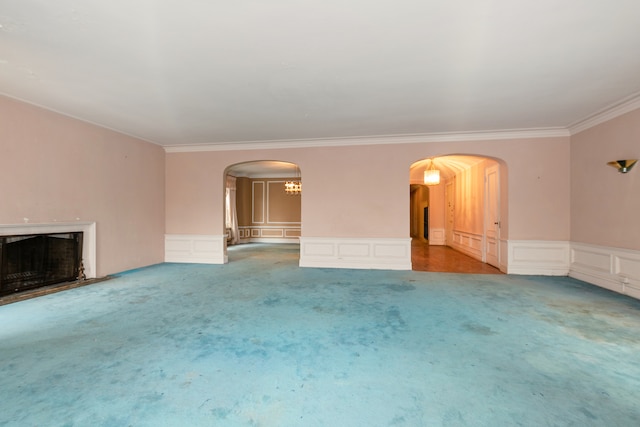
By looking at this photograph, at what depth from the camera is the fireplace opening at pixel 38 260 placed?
4074mm

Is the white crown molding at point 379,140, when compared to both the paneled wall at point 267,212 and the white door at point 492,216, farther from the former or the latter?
the paneled wall at point 267,212

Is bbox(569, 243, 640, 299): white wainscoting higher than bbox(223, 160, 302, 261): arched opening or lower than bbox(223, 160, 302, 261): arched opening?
lower

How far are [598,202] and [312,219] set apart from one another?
17.1 ft

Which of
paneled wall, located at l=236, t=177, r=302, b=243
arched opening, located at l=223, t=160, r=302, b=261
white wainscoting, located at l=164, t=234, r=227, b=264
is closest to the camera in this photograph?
white wainscoting, located at l=164, t=234, r=227, b=264

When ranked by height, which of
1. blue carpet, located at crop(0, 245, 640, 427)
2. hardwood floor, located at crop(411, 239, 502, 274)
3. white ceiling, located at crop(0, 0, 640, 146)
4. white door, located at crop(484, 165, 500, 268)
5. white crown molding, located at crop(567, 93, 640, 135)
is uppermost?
white ceiling, located at crop(0, 0, 640, 146)

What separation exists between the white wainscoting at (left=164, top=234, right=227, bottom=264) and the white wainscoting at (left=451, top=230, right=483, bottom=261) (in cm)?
662

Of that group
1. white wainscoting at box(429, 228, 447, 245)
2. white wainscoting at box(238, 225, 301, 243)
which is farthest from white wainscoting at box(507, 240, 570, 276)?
white wainscoting at box(238, 225, 301, 243)

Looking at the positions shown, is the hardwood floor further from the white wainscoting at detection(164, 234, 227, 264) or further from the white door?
the white wainscoting at detection(164, 234, 227, 264)

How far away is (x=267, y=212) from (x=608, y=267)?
10.6 m

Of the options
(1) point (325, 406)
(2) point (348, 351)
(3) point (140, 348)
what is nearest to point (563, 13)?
(2) point (348, 351)

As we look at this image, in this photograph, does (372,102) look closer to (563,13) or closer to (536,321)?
(563,13)

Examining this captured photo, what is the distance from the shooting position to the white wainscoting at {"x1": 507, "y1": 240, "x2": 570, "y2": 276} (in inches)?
219

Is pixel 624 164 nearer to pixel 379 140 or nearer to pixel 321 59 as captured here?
pixel 379 140

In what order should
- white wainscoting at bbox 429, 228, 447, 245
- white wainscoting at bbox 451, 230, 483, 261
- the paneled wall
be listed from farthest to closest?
the paneled wall → white wainscoting at bbox 429, 228, 447, 245 → white wainscoting at bbox 451, 230, 483, 261
